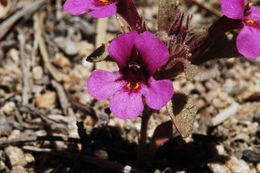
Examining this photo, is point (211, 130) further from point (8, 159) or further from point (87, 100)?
point (8, 159)

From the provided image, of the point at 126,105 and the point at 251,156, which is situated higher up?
the point at 126,105

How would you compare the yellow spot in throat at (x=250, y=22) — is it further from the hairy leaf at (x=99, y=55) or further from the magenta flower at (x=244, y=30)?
the hairy leaf at (x=99, y=55)

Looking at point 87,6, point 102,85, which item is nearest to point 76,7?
point 87,6

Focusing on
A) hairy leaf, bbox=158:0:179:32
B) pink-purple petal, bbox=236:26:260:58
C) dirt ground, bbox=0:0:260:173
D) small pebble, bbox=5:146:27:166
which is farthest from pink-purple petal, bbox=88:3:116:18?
small pebble, bbox=5:146:27:166

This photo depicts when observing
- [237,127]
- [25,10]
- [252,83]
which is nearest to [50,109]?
[25,10]

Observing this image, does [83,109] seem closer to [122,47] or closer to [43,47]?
[43,47]

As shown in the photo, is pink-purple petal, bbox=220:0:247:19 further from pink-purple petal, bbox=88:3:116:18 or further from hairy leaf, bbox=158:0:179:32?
pink-purple petal, bbox=88:3:116:18
